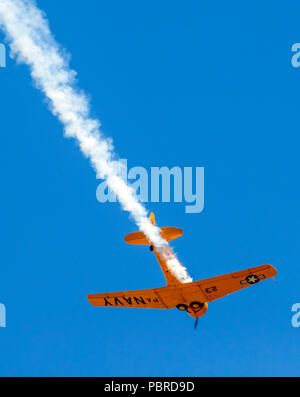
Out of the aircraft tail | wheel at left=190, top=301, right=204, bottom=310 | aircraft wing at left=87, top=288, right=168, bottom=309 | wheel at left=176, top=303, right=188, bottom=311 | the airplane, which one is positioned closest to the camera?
the aircraft tail

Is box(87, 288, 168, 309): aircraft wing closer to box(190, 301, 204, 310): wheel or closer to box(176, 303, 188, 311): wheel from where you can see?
box(176, 303, 188, 311): wheel

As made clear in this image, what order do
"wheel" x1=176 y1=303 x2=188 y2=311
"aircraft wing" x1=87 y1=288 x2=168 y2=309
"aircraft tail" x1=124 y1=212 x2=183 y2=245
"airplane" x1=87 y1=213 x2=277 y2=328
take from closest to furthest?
1. "aircraft tail" x1=124 y1=212 x2=183 y2=245
2. "airplane" x1=87 y1=213 x2=277 y2=328
3. "wheel" x1=176 y1=303 x2=188 y2=311
4. "aircraft wing" x1=87 y1=288 x2=168 y2=309

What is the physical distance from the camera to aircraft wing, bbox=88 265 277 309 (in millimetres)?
37625

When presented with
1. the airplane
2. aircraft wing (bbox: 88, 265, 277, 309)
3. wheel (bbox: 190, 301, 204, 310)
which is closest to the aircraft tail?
the airplane

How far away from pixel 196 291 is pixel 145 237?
447cm

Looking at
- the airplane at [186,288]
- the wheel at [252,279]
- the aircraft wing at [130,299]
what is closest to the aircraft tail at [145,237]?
the airplane at [186,288]

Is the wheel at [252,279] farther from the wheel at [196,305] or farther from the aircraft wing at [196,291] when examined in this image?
the wheel at [196,305]

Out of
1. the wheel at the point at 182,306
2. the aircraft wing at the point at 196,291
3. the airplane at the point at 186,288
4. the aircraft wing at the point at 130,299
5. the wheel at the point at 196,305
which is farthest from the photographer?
the aircraft wing at the point at 130,299

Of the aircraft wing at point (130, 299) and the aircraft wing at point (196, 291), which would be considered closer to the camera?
the aircraft wing at point (196, 291)

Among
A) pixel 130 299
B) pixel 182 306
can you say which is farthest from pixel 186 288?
pixel 130 299

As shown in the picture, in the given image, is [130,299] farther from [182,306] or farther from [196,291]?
[196,291]

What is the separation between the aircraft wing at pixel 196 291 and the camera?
37.6 meters
